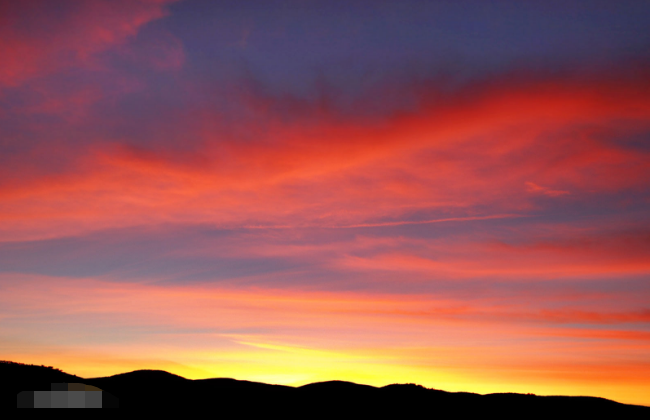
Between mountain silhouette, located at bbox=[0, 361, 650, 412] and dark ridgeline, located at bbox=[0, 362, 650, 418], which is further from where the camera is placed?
dark ridgeline, located at bbox=[0, 362, 650, 418]

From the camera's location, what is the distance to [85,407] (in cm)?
4166

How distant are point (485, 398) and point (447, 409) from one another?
24.8 ft

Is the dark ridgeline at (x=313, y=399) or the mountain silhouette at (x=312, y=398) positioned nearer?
the mountain silhouette at (x=312, y=398)

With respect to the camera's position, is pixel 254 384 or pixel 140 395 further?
pixel 254 384

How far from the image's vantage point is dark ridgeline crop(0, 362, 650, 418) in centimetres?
5266

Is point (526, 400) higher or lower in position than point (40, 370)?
lower

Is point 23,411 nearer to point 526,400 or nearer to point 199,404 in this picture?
point 199,404

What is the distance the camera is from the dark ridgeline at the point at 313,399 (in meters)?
52.7

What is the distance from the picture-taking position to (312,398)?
59156 mm

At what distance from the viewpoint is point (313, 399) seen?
58750mm

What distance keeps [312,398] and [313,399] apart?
1.40 feet

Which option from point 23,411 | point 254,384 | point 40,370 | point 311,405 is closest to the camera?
point 23,411

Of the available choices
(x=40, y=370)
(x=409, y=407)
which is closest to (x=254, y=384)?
(x=409, y=407)

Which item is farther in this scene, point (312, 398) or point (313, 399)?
point (312, 398)
